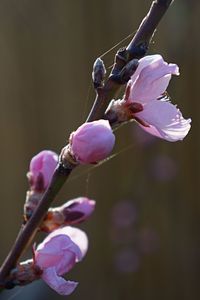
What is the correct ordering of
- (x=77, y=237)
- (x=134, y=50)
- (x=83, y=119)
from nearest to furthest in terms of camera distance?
(x=134, y=50), (x=77, y=237), (x=83, y=119)

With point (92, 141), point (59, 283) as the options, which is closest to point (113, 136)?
point (92, 141)

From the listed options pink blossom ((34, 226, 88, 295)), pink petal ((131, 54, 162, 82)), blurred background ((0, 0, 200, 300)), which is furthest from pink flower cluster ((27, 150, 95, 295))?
blurred background ((0, 0, 200, 300))

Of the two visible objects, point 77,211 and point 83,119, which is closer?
point 77,211

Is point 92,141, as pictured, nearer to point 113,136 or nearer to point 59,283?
point 113,136

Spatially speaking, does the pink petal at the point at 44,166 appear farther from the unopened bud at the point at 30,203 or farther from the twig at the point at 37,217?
the twig at the point at 37,217

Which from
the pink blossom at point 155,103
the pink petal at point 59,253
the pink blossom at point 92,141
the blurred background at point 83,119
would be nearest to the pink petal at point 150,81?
the pink blossom at point 155,103
